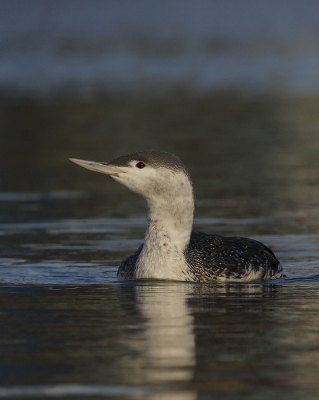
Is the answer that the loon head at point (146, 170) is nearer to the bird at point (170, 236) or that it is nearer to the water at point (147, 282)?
the bird at point (170, 236)

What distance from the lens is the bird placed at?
1059 centimetres

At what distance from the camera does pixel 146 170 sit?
417 inches

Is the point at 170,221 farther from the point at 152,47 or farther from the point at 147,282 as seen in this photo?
the point at 152,47

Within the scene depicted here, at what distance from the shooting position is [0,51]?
40.6 metres

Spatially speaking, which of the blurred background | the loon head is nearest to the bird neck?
the loon head

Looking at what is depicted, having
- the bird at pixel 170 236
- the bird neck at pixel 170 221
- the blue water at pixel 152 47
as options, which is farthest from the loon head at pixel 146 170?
the blue water at pixel 152 47

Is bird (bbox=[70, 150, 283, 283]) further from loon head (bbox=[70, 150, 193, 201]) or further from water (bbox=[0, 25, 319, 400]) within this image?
water (bbox=[0, 25, 319, 400])

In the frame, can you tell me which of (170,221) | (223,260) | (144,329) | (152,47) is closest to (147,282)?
(170,221)

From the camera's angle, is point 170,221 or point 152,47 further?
point 152,47

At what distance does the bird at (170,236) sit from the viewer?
417 inches

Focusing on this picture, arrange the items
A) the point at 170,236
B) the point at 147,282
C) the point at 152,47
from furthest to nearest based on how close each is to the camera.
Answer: the point at 152,47, the point at 170,236, the point at 147,282

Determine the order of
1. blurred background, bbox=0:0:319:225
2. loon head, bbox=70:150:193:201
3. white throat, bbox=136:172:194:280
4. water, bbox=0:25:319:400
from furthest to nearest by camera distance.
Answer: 1. blurred background, bbox=0:0:319:225
2. white throat, bbox=136:172:194:280
3. loon head, bbox=70:150:193:201
4. water, bbox=0:25:319:400

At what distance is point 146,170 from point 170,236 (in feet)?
2.39

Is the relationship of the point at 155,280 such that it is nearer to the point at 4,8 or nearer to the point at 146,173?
the point at 146,173
